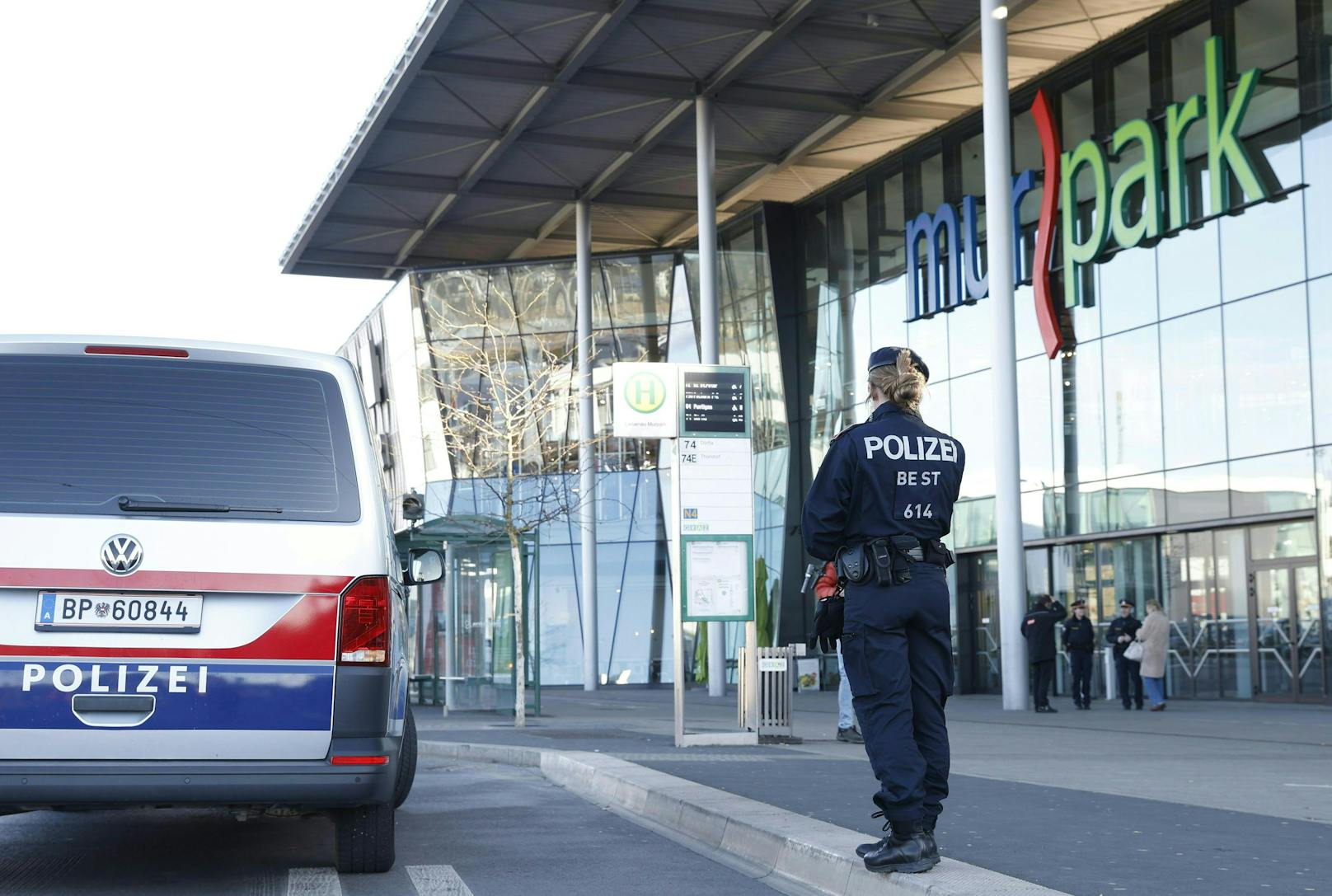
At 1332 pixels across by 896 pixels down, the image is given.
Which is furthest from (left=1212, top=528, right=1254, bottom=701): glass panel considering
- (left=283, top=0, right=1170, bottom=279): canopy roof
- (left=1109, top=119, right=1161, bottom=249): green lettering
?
(left=283, top=0, right=1170, bottom=279): canopy roof

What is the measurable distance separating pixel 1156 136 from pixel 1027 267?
3919 millimetres

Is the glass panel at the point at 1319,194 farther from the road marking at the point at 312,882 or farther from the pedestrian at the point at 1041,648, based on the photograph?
the road marking at the point at 312,882

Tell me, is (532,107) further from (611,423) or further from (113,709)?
(113,709)

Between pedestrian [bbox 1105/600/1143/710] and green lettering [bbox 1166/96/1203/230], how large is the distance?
19.6 feet

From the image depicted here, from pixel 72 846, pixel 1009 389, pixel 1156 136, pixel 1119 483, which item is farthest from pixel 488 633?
pixel 72 846

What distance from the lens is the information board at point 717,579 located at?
48.6 feet

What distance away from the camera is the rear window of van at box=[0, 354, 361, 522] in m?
6.00

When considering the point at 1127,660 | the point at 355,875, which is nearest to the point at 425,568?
the point at 355,875

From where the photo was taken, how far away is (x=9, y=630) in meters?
5.79

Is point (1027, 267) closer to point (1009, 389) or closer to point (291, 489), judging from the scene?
point (1009, 389)

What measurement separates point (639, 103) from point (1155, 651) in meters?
15.1

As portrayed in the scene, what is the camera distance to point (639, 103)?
31.3m

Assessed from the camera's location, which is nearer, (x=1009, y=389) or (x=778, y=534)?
(x=1009, y=389)

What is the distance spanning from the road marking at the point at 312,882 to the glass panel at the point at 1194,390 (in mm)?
19416
